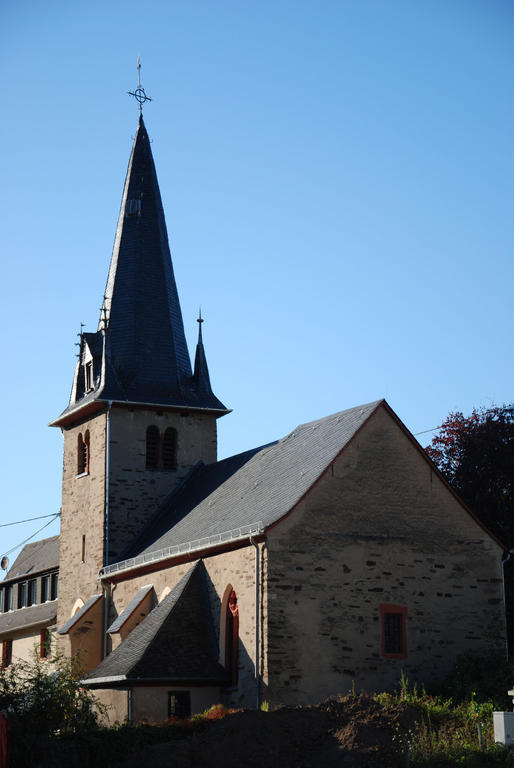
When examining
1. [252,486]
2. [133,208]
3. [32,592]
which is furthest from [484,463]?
[32,592]

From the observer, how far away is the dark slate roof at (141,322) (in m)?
38.7

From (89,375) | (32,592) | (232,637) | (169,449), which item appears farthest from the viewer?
(32,592)

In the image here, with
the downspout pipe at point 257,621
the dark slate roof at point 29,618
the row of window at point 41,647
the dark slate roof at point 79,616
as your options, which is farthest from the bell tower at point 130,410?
the downspout pipe at point 257,621

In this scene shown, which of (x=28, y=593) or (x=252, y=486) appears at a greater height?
(x=252, y=486)

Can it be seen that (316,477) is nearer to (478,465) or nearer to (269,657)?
(269,657)

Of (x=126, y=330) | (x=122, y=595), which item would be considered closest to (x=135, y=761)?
(x=122, y=595)

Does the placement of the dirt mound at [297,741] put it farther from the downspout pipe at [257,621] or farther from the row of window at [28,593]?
the row of window at [28,593]

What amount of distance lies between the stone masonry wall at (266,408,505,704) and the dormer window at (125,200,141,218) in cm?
1616

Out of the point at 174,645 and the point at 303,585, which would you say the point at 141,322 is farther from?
the point at 303,585

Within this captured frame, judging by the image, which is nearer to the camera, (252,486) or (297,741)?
(297,741)

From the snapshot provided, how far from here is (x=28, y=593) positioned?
50062 millimetres

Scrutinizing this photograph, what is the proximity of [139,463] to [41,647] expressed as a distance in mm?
10027

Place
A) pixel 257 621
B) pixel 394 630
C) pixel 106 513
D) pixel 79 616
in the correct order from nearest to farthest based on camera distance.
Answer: pixel 257 621, pixel 394 630, pixel 79 616, pixel 106 513

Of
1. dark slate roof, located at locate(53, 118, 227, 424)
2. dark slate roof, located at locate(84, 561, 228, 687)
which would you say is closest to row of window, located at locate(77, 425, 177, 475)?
dark slate roof, located at locate(53, 118, 227, 424)
